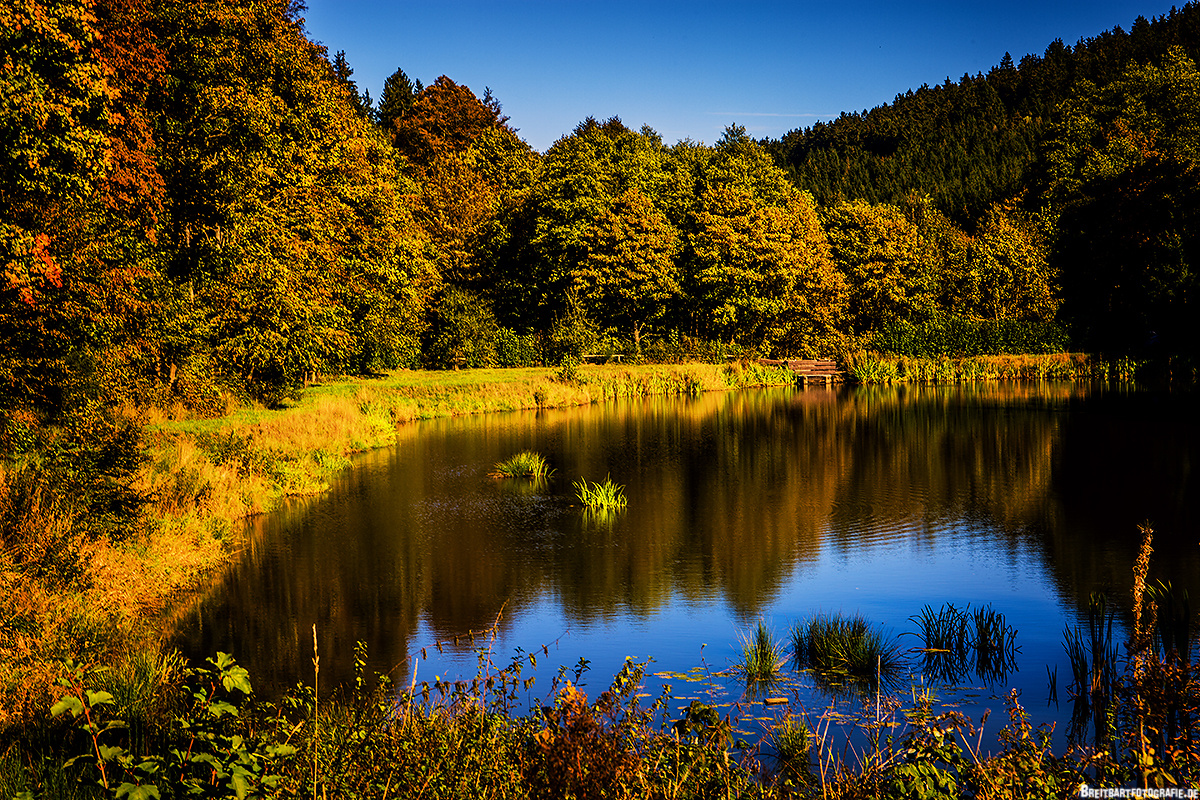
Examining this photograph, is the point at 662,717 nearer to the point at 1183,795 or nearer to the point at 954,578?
the point at 1183,795

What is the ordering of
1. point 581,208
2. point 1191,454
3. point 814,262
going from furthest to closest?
point 814,262 < point 581,208 < point 1191,454

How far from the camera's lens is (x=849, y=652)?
11.1m

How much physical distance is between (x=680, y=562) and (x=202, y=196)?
60.2ft

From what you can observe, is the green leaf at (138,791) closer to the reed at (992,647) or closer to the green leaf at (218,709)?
the green leaf at (218,709)

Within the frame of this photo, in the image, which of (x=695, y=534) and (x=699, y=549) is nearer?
(x=699, y=549)

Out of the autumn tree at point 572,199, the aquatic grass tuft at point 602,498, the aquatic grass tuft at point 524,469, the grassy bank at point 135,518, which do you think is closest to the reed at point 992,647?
the grassy bank at point 135,518

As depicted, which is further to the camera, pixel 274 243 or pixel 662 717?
pixel 274 243

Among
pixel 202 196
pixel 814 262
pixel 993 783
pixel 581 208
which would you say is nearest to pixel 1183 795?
pixel 993 783

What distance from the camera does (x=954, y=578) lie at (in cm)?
1543

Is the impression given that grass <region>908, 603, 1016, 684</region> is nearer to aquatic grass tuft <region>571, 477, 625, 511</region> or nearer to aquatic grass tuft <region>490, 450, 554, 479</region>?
aquatic grass tuft <region>571, 477, 625, 511</region>

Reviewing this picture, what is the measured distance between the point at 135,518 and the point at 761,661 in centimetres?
960

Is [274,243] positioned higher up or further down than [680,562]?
higher up

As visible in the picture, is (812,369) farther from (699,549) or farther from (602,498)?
(699,549)

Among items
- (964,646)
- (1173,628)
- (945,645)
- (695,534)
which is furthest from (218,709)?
(695,534)
